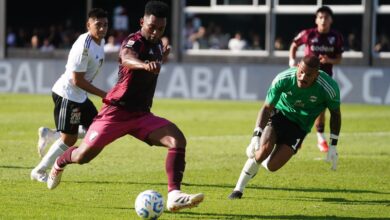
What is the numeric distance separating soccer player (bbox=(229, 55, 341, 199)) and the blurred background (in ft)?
50.2

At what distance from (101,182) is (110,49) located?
2109cm

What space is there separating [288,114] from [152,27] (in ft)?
8.64

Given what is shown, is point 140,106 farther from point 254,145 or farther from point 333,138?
point 333,138

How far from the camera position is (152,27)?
9.93 meters

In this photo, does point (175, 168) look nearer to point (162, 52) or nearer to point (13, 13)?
point (162, 52)

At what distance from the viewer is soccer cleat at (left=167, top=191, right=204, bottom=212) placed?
9.38 meters

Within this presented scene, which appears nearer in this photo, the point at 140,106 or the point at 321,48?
the point at 140,106

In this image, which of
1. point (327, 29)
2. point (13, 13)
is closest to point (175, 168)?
point (327, 29)

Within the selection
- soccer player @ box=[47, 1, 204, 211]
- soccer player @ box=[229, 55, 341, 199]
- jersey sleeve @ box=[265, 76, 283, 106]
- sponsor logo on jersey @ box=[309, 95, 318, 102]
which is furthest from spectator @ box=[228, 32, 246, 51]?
soccer player @ box=[47, 1, 204, 211]

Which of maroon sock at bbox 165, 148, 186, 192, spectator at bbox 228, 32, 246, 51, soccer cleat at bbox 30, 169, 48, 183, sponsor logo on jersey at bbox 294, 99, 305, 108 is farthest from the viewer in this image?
spectator at bbox 228, 32, 246, 51

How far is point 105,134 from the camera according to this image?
1014cm

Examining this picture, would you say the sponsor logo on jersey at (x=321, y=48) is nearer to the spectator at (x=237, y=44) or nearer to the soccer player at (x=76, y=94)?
the soccer player at (x=76, y=94)

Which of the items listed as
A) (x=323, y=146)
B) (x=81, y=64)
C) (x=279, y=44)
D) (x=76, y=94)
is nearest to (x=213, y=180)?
(x=76, y=94)

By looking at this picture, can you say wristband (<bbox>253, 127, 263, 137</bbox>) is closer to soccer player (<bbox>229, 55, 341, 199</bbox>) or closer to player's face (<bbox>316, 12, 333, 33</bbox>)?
soccer player (<bbox>229, 55, 341, 199</bbox>)
